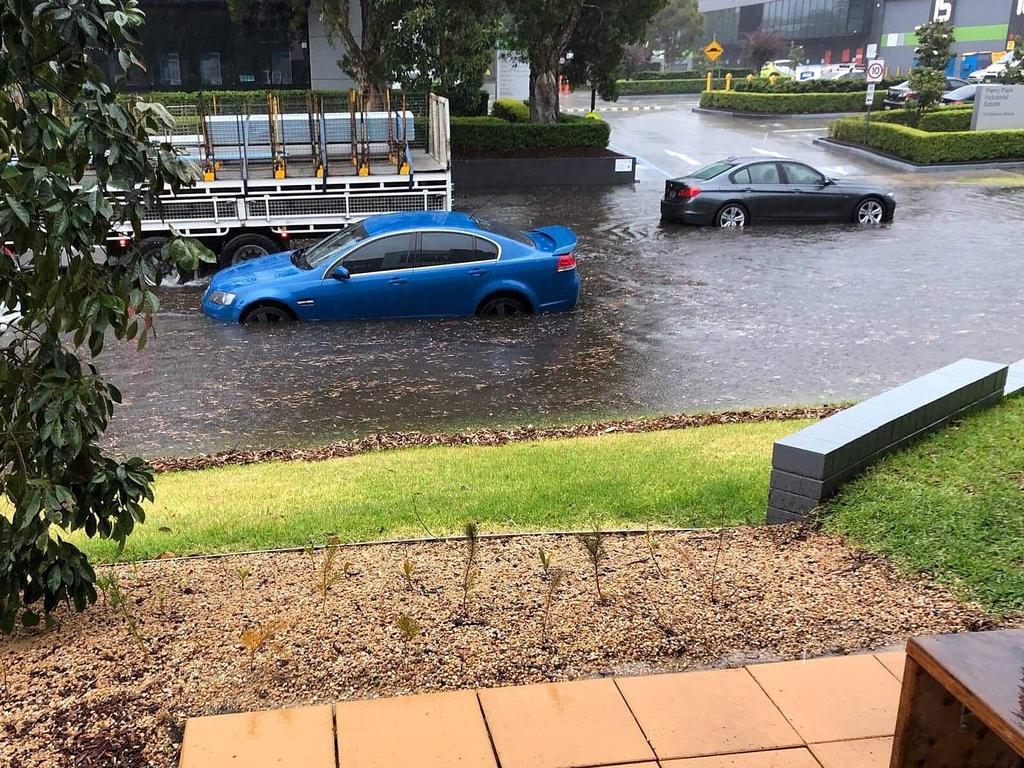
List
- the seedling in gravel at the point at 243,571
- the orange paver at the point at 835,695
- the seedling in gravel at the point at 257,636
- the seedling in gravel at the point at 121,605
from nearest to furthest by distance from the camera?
the orange paver at the point at 835,695 → the seedling in gravel at the point at 257,636 → the seedling in gravel at the point at 121,605 → the seedling in gravel at the point at 243,571

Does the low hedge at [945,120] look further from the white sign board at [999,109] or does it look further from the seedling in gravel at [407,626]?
the seedling in gravel at [407,626]

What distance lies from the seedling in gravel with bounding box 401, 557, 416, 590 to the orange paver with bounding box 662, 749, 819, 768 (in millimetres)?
1483

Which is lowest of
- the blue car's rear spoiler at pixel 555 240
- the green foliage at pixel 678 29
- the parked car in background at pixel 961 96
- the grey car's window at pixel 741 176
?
the blue car's rear spoiler at pixel 555 240

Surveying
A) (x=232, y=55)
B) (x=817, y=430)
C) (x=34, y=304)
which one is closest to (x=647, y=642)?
(x=817, y=430)

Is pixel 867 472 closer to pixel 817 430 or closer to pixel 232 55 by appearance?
pixel 817 430

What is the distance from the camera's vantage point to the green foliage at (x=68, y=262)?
3.34 meters

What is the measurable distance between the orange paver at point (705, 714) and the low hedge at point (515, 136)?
23311mm

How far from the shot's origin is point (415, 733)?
346cm

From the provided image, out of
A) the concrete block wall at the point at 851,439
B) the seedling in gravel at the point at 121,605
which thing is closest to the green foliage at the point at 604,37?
the concrete block wall at the point at 851,439

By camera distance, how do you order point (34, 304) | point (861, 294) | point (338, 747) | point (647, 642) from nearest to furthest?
1. point (338, 747)
2. point (34, 304)
3. point (647, 642)
4. point (861, 294)

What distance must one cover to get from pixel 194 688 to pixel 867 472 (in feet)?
12.6

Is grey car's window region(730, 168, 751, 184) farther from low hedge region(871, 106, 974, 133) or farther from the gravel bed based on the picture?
the gravel bed

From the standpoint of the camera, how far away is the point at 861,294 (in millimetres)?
13922

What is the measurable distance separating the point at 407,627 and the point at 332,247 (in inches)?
372
